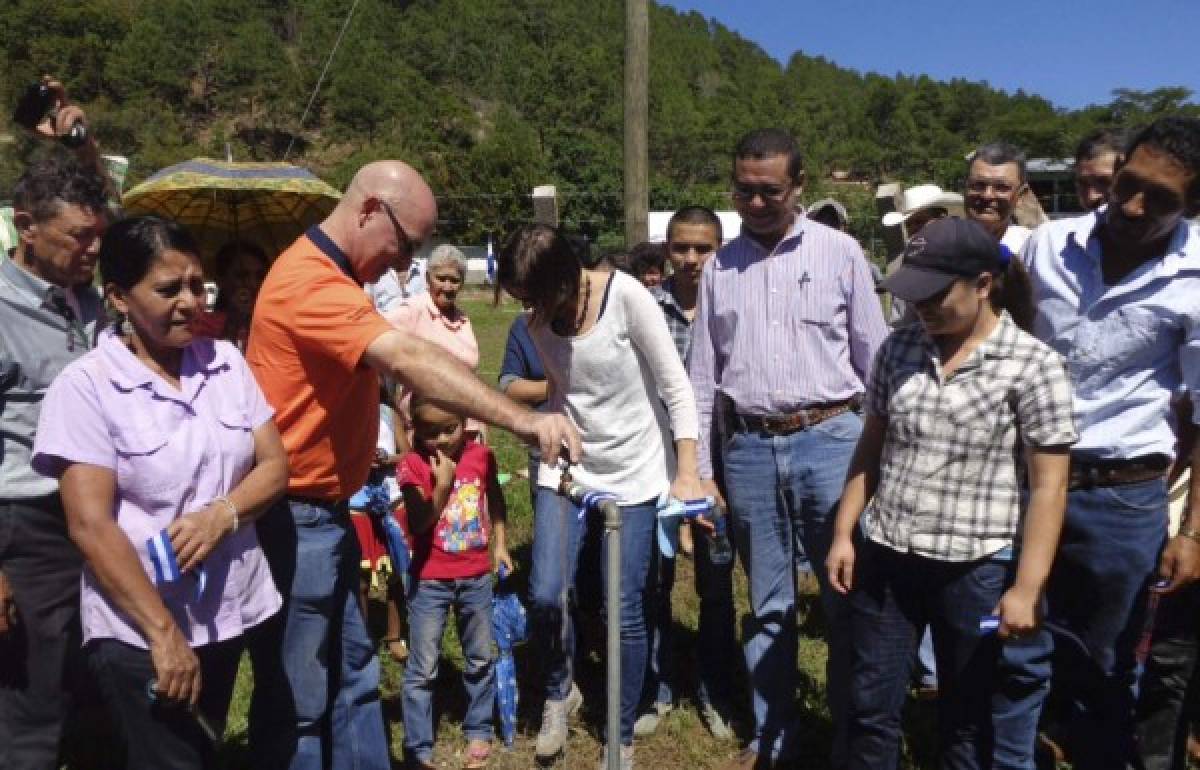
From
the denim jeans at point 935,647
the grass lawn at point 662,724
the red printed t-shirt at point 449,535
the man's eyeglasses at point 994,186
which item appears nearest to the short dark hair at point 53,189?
the red printed t-shirt at point 449,535

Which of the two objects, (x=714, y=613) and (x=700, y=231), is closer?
(x=714, y=613)

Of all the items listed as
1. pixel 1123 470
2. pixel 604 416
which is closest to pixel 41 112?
pixel 604 416

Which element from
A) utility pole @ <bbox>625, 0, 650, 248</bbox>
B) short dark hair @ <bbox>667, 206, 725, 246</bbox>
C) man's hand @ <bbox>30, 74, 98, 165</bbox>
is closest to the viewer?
man's hand @ <bbox>30, 74, 98, 165</bbox>

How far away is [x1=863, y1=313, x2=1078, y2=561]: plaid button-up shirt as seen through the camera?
2.53 meters

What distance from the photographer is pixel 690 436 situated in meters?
3.43

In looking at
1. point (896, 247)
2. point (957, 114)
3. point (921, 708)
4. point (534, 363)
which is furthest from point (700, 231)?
point (957, 114)

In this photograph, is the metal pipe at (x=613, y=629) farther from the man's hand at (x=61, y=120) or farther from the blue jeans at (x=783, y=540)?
the man's hand at (x=61, y=120)

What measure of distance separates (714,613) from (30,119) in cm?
357

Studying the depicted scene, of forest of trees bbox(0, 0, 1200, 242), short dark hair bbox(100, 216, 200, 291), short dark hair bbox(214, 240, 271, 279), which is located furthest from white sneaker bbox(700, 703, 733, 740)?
forest of trees bbox(0, 0, 1200, 242)

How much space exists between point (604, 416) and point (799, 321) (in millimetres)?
826

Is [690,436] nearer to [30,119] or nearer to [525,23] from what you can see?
[30,119]

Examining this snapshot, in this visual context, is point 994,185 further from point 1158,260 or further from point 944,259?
point 944,259

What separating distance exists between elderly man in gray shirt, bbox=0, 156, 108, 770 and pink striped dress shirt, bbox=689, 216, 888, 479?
2254 millimetres

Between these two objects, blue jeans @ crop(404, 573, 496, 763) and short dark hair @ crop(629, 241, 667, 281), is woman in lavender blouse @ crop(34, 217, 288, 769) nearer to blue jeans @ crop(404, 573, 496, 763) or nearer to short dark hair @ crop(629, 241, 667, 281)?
blue jeans @ crop(404, 573, 496, 763)
